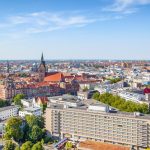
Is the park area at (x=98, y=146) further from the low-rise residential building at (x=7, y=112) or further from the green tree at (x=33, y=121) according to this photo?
the low-rise residential building at (x=7, y=112)

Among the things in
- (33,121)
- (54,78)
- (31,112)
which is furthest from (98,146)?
(54,78)

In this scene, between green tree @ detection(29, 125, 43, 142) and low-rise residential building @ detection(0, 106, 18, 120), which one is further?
low-rise residential building @ detection(0, 106, 18, 120)

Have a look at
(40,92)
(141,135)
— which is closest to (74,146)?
(141,135)

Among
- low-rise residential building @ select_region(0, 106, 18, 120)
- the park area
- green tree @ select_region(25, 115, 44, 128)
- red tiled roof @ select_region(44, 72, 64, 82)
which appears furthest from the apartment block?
red tiled roof @ select_region(44, 72, 64, 82)

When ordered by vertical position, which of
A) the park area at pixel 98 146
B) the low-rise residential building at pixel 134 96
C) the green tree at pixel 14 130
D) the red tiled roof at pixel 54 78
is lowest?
the park area at pixel 98 146

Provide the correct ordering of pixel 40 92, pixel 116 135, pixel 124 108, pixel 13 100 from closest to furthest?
pixel 116 135, pixel 124 108, pixel 13 100, pixel 40 92

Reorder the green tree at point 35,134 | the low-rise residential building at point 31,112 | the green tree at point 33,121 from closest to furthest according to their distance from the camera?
the green tree at point 35,134 → the green tree at point 33,121 → the low-rise residential building at point 31,112

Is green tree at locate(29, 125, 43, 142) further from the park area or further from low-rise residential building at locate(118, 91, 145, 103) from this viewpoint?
low-rise residential building at locate(118, 91, 145, 103)

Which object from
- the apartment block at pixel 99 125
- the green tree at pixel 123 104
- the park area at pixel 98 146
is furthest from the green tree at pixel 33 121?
the green tree at pixel 123 104

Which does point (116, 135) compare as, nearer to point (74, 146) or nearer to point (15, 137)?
point (74, 146)

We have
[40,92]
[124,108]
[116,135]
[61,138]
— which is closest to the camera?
[116,135]

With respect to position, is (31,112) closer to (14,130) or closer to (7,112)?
(7,112)
